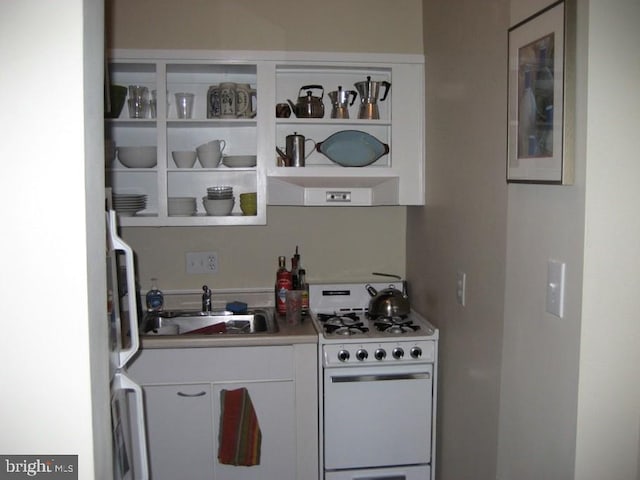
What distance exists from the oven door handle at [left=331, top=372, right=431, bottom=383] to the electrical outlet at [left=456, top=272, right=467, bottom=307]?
1.46 ft

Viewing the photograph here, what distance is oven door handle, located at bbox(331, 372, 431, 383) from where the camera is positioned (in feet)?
8.67

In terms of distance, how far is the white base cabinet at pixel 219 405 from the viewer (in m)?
2.60

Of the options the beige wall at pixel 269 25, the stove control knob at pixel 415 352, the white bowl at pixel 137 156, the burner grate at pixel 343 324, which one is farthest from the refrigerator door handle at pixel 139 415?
the beige wall at pixel 269 25

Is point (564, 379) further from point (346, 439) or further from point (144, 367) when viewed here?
point (144, 367)

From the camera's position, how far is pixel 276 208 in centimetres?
323

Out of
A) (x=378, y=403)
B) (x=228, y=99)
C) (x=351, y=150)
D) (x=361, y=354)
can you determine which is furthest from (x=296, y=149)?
(x=378, y=403)

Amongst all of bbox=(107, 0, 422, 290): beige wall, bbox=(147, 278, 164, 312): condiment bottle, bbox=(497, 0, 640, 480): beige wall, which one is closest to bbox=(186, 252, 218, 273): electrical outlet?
bbox=(107, 0, 422, 290): beige wall

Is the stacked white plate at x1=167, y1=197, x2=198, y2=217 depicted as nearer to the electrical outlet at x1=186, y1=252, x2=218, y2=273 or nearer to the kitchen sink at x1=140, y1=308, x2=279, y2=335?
the electrical outlet at x1=186, y1=252, x2=218, y2=273

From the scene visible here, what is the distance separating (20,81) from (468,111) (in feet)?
5.38

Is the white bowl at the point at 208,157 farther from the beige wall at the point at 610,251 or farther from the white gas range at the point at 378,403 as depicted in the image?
the beige wall at the point at 610,251

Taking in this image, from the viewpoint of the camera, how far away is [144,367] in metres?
2.60

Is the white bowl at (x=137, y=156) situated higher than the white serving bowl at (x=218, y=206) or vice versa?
the white bowl at (x=137, y=156)

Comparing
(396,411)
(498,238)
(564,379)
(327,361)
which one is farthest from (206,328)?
(564,379)

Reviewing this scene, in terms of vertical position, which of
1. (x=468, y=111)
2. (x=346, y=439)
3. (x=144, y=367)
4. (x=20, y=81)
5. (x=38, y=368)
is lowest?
(x=346, y=439)
